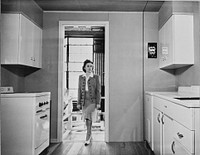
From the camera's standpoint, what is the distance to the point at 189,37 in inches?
47.5

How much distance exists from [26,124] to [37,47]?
48 centimetres

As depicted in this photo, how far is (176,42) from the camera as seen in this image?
1.38 meters

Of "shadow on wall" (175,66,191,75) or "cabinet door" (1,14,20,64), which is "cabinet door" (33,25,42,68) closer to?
"cabinet door" (1,14,20,64)

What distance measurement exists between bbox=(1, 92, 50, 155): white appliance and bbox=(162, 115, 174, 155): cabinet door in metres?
0.73

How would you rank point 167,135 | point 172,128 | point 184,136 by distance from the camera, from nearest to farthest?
1. point 184,136
2. point 172,128
3. point 167,135

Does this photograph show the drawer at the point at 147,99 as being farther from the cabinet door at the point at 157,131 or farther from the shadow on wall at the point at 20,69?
the shadow on wall at the point at 20,69

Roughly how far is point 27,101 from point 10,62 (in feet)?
0.82

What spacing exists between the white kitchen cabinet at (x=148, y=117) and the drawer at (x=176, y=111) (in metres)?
0.04

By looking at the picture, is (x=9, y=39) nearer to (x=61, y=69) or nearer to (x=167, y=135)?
(x=61, y=69)

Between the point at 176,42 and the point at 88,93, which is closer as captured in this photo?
the point at 88,93

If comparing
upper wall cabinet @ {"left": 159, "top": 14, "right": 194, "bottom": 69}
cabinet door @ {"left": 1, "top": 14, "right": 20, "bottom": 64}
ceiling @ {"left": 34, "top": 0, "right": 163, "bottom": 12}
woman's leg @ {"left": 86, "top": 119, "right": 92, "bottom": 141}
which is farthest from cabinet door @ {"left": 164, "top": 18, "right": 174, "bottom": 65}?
cabinet door @ {"left": 1, "top": 14, "right": 20, "bottom": 64}

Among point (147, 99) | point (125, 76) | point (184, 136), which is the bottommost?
point (184, 136)

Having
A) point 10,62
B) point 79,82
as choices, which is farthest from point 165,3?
point 10,62

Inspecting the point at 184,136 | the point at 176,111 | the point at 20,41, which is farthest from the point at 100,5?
the point at 184,136
